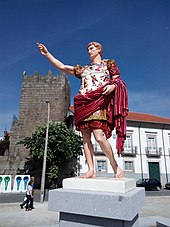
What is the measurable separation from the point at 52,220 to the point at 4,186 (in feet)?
28.6

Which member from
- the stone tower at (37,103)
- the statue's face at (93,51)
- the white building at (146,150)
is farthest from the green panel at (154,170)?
the statue's face at (93,51)

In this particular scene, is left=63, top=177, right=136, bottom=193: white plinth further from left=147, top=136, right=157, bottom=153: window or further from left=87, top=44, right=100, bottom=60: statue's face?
left=147, top=136, right=157, bottom=153: window

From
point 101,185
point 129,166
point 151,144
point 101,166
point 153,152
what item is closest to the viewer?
point 101,185

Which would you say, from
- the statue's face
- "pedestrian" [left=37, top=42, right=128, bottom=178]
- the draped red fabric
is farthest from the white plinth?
the statue's face

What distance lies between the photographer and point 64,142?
15.5 m

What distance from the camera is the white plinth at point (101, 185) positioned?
7.69 ft

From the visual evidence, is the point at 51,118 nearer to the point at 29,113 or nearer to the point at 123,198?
the point at 29,113

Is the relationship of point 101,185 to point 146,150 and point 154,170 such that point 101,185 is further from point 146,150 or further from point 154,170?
point 154,170

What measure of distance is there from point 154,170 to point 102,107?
67.1ft

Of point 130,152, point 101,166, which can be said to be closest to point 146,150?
point 130,152

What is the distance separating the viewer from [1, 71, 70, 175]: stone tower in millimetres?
20578

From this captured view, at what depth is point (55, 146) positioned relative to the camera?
15.6 meters

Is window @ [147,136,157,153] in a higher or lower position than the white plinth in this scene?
higher

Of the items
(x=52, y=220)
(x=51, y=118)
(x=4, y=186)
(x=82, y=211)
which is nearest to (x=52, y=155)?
(x=4, y=186)
